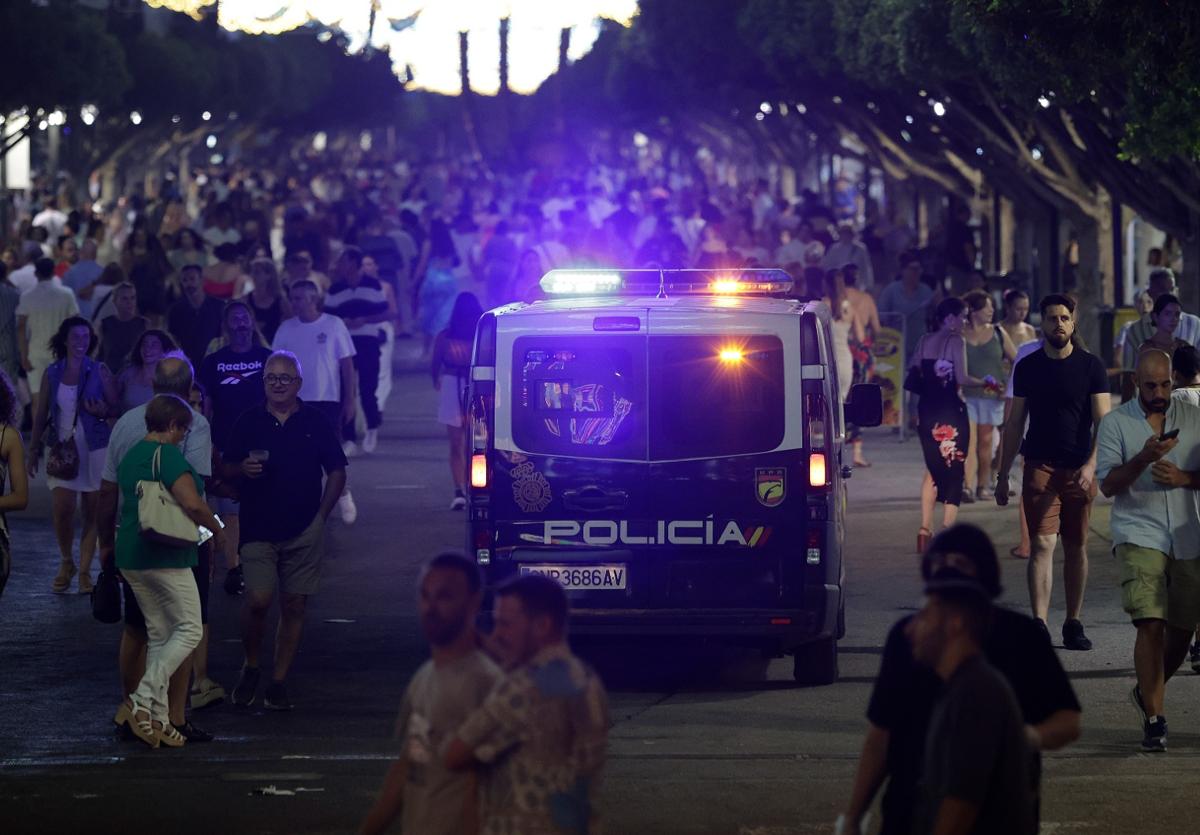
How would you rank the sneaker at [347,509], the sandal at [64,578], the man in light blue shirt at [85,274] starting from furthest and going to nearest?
the man in light blue shirt at [85,274] < the sneaker at [347,509] < the sandal at [64,578]

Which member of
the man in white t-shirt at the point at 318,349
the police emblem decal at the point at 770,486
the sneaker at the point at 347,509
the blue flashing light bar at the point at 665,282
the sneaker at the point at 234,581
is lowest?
the sneaker at the point at 234,581

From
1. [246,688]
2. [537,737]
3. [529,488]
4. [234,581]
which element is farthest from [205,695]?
[537,737]

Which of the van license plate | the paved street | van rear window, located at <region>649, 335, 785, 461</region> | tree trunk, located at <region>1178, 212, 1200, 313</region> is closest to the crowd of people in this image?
the paved street

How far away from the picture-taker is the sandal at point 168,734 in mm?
9234

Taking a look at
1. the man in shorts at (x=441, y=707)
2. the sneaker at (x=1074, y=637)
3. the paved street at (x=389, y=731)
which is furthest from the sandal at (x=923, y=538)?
the man in shorts at (x=441, y=707)

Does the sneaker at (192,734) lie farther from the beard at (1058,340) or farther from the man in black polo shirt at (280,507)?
the beard at (1058,340)

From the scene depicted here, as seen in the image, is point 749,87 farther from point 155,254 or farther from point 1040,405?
point 1040,405

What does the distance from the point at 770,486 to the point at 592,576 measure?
826mm

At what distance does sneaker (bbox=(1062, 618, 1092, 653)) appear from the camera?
1120cm

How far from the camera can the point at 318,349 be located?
14.8m

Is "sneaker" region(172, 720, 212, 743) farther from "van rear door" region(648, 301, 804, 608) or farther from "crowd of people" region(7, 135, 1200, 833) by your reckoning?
"van rear door" region(648, 301, 804, 608)

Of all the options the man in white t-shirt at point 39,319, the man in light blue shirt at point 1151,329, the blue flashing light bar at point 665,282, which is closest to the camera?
the blue flashing light bar at point 665,282

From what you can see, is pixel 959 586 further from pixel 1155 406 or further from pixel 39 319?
pixel 39 319

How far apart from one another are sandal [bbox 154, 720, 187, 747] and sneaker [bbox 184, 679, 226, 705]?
0.77 meters
